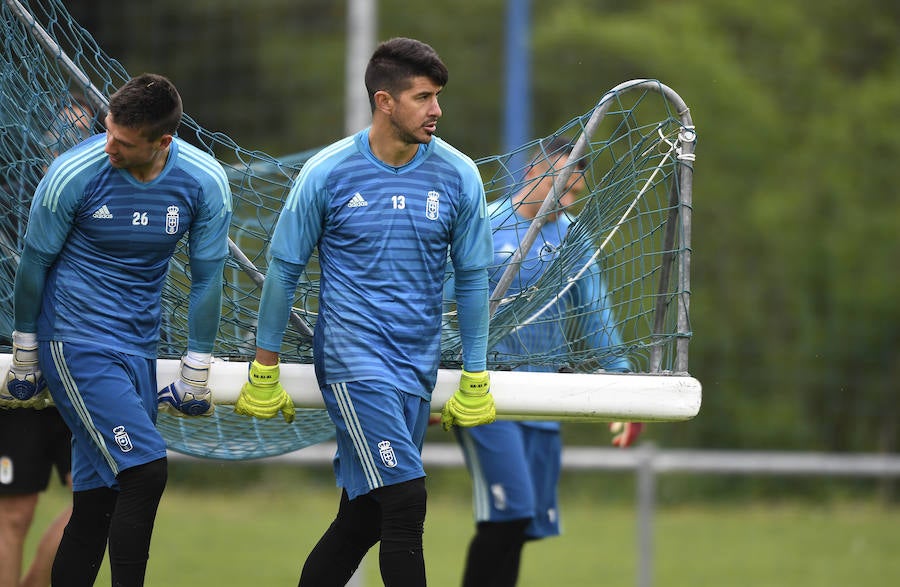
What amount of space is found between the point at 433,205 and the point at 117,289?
3.15 feet

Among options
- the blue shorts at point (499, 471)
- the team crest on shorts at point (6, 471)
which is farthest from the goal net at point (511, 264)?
the blue shorts at point (499, 471)

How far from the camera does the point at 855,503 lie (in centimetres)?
1025

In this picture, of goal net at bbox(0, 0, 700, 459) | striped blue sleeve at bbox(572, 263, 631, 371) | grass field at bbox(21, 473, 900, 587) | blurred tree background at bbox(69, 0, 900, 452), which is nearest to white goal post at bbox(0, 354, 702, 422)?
goal net at bbox(0, 0, 700, 459)

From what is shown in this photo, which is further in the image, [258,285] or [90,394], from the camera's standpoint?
[258,285]

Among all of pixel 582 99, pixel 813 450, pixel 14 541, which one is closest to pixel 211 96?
pixel 582 99

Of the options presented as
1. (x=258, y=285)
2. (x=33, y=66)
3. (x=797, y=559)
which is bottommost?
(x=797, y=559)

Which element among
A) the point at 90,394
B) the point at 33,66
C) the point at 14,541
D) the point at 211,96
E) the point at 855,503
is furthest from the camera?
the point at 211,96

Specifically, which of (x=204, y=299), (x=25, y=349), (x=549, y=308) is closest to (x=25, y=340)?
(x=25, y=349)

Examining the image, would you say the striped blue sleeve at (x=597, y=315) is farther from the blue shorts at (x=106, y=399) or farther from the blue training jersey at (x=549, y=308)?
the blue shorts at (x=106, y=399)

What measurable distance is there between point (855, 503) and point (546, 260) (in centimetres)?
654

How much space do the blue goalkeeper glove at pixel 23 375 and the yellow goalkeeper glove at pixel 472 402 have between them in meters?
1.24

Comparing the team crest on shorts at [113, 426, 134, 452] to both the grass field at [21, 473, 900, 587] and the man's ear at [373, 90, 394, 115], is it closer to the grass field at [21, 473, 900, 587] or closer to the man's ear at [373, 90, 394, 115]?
the man's ear at [373, 90, 394, 115]

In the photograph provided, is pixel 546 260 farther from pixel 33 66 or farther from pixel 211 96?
pixel 211 96

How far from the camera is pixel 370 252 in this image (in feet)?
12.6
